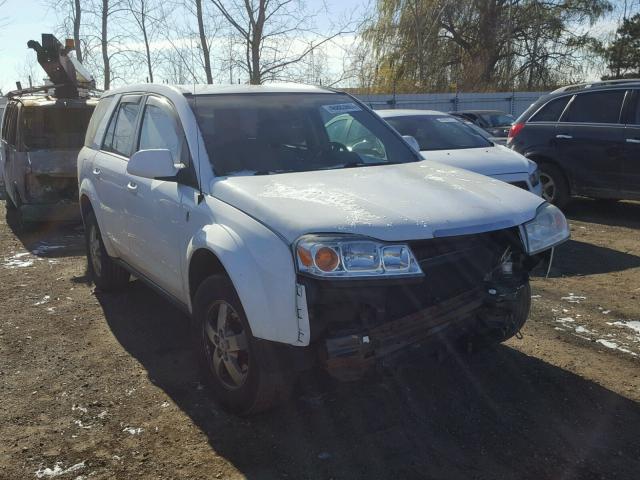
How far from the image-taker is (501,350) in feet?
14.6

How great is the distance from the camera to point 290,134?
4.36m

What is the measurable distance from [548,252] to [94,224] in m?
4.11

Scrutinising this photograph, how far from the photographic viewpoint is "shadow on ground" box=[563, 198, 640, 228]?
8.84 m

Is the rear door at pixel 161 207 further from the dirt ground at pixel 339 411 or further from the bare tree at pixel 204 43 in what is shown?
the bare tree at pixel 204 43

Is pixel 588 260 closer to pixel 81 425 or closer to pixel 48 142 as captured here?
pixel 81 425

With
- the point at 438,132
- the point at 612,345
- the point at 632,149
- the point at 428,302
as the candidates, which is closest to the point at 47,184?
the point at 438,132

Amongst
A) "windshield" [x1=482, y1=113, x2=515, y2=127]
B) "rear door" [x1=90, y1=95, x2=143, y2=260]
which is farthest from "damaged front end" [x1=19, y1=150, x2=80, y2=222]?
"windshield" [x1=482, y1=113, x2=515, y2=127]

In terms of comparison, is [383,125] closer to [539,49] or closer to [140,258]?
[140,258]

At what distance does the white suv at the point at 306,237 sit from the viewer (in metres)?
2.98

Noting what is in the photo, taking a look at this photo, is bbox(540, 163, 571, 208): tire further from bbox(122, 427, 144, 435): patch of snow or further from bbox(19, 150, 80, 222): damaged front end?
bbox(122, 427, 144, 435): patch of snow

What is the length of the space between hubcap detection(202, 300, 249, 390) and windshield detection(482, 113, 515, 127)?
1611 cm

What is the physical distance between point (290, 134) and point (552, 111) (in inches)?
249

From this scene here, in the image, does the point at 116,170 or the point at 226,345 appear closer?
the point at 226,345

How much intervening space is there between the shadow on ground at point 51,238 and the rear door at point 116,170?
2797mm
